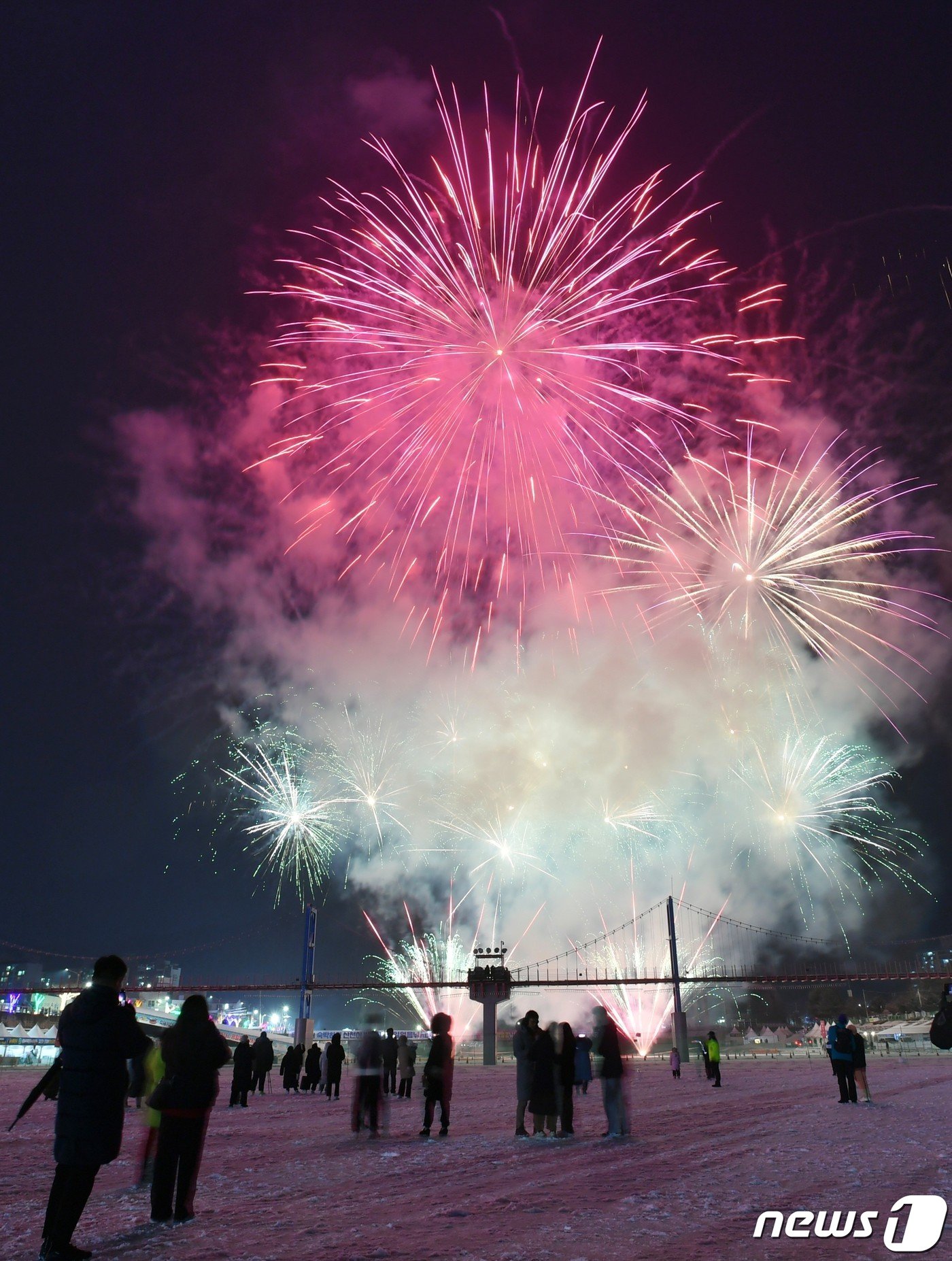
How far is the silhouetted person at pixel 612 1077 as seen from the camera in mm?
10617

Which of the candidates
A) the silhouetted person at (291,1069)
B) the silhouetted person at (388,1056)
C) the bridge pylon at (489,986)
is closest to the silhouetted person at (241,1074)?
the silhouetted person at (388,1056)

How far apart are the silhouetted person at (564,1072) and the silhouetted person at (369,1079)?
2508 mm

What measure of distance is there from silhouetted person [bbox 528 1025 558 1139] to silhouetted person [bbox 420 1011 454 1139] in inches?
42.1

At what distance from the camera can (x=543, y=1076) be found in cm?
1072

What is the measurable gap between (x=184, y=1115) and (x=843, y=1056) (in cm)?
1256

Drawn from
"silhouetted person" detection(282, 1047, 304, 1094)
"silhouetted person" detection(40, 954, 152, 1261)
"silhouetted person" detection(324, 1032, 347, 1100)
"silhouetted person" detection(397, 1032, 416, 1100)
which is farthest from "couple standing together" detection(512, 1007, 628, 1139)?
"silhouetted person" detection(282, 1047, 304, 1094)

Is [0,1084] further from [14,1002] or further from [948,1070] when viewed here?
[14,1002]

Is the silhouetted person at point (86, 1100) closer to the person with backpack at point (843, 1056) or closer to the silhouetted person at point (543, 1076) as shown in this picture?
the silhouetted person at point (543, 1076)

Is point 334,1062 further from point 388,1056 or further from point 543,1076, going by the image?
point 543,1076

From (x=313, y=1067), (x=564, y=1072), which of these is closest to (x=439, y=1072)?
(x=564, y=1072)

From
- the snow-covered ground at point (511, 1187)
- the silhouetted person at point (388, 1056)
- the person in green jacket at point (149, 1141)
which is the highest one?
the silhouetted person at point (388, 1056)

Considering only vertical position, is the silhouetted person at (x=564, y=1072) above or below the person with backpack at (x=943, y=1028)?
below

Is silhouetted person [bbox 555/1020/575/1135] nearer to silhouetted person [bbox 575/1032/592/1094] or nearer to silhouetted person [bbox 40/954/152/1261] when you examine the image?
silhouetted person [bbox 575/1032/592/1094]

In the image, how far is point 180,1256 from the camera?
5016 mm
